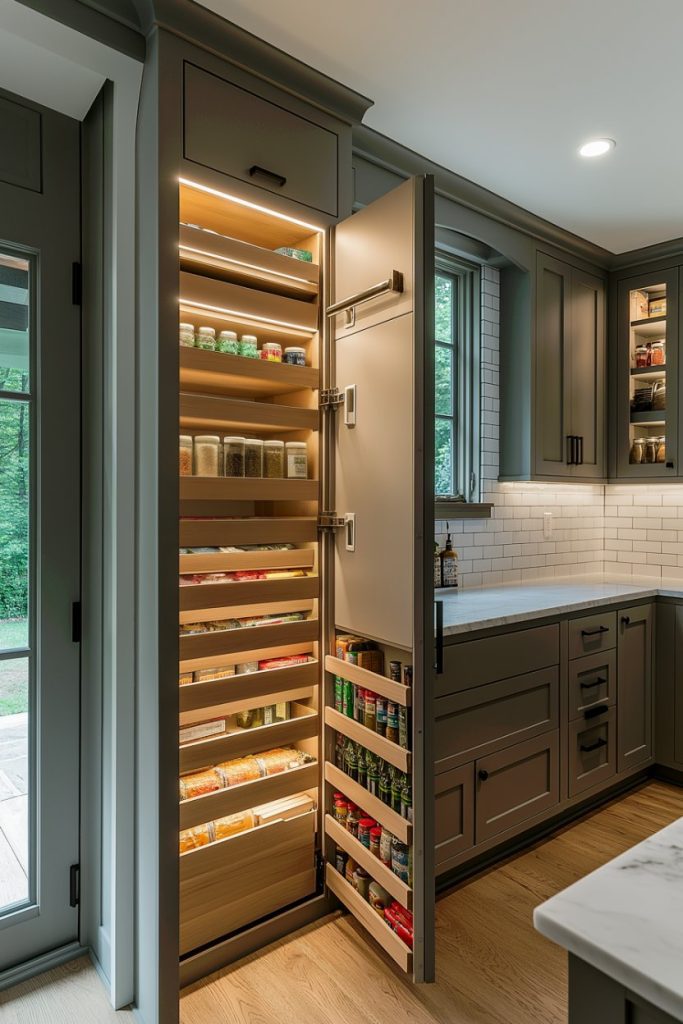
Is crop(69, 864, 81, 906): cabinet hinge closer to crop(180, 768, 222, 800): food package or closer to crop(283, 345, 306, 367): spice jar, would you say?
crop(180, 768, 222, 800): food package

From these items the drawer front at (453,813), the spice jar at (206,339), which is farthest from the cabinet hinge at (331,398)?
the drawer front at (453,813)

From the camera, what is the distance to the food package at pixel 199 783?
1.90 metres

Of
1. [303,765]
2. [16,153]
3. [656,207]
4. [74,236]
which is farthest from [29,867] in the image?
[656,207]

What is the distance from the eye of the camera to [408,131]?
246 cm

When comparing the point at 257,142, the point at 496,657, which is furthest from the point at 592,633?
the point at 257,142

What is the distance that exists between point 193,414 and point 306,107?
43.3 inches

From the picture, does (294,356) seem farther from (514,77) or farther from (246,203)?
(514,77)

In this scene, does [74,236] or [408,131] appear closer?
[74,236]

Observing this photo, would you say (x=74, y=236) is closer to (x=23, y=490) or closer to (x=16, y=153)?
(x=16, y=153)

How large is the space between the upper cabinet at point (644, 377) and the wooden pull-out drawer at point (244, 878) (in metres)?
2.72

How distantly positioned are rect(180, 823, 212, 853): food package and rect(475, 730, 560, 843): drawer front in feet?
3.23

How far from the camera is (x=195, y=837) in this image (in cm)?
191

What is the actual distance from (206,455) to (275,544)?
15.3 inches

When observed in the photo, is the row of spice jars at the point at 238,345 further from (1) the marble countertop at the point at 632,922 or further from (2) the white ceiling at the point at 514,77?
(1) the marble countertop at the point at 632,922
